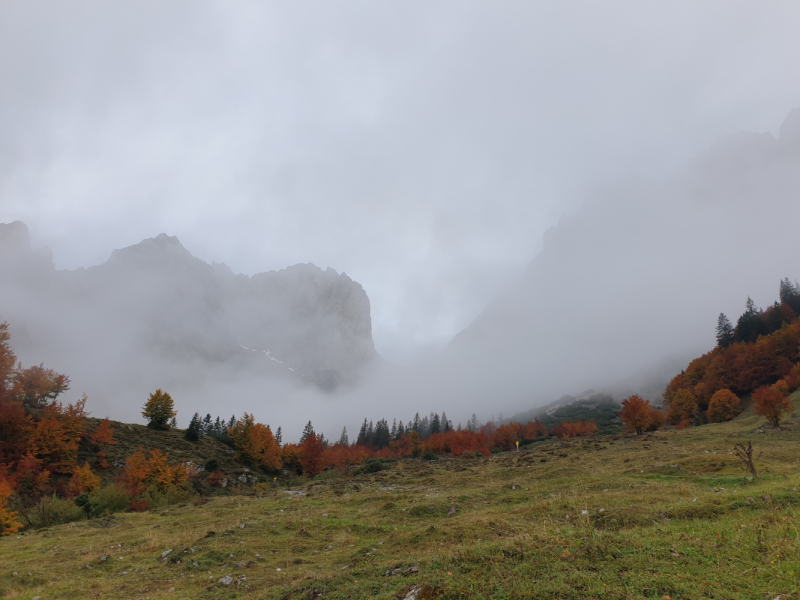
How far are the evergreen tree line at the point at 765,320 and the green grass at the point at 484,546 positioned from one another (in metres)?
91.2

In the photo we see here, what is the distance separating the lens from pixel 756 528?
909 centimetres

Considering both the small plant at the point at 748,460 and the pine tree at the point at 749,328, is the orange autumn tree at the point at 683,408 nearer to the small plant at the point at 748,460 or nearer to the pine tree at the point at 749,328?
the pine tree at the point at 749,328

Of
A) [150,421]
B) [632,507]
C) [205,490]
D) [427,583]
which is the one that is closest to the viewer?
[427,583]

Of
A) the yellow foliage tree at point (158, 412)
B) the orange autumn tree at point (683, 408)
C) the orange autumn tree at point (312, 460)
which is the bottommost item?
the orange autumn tree at point (312, 460)

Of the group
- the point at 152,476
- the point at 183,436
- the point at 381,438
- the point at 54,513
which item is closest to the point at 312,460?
the point at 183,436

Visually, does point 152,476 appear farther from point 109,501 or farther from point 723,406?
point 723,406

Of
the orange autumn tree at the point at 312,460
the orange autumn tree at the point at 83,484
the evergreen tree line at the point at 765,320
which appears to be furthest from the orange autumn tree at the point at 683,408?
the orange autumn tree at the point at 83,484

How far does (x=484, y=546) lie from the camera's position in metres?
10.6

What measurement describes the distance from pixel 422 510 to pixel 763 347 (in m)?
96.0

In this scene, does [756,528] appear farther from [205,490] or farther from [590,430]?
[590,430]

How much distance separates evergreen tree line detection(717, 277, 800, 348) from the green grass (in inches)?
3591

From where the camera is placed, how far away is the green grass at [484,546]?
25.5 ft

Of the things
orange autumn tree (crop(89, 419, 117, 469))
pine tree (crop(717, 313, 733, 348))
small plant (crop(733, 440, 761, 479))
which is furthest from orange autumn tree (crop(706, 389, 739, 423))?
orange autumn tree (crop(89, 419, 117, 469))

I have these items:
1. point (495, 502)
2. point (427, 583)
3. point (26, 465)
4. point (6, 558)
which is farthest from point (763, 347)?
point (26, 465)
